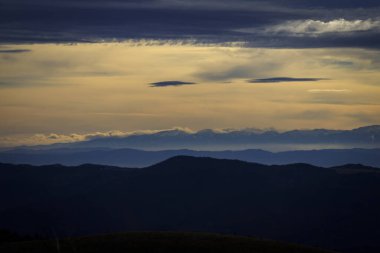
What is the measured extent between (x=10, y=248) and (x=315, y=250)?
103 ft

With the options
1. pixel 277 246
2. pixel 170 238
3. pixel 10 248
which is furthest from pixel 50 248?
pixel 277 246

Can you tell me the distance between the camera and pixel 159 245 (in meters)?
73.6

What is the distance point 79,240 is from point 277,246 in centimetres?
2082

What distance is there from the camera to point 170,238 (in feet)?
253

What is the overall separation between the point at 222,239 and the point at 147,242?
823cm

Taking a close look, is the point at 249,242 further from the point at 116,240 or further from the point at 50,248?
the point at 50,248

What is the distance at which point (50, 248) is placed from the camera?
72688mm

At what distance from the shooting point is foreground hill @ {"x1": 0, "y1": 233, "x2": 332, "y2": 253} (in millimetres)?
72625

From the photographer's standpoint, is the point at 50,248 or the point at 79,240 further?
the point at 79,240

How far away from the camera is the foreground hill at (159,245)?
7262 cm

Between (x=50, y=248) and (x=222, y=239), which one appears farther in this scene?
(x=222, y=239)

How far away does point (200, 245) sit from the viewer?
7406 centimetres

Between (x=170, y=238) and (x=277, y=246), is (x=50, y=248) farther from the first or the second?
(x=277, y=246)

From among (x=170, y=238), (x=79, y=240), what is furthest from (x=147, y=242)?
(x=79, y=240)
